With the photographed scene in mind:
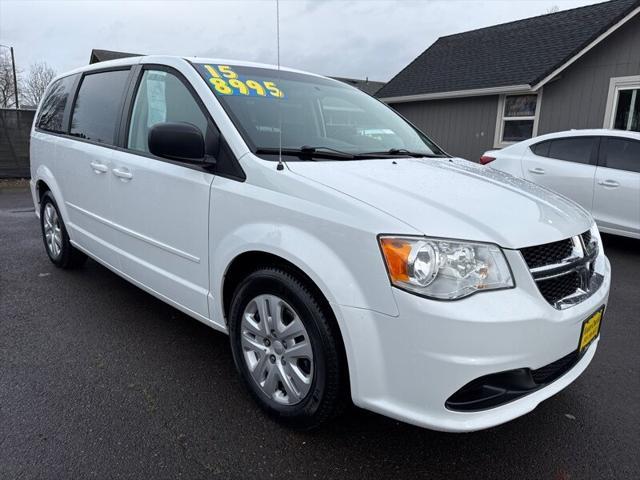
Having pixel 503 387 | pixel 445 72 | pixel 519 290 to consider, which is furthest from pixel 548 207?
pixel 445 72

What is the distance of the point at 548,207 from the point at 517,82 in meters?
11.6

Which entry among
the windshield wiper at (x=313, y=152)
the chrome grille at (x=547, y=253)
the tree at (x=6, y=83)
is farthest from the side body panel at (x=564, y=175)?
the tree at (x=6, y=83)

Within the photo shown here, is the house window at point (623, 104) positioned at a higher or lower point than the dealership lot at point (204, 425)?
higher

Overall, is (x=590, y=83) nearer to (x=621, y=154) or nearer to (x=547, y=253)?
(x=621, y=154)

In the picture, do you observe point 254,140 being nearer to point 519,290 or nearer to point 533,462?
point 519,290

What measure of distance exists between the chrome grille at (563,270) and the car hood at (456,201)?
4cm

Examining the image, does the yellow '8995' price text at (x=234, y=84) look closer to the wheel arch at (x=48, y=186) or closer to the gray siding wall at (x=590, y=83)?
the wheel arch at (x=48, y=186)

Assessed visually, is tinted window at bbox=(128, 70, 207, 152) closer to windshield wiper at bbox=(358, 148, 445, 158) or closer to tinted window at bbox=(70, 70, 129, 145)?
Answer: tinted window at bbox=(70, 70, 129, 145)

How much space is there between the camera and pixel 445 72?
15.6 meters

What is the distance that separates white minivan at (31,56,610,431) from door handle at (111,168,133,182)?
1 cm

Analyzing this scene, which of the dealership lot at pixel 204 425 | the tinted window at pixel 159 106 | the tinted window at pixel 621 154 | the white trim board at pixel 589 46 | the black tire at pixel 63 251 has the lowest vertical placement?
the dealership lot at pixel 204 425

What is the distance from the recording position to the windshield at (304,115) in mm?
2631

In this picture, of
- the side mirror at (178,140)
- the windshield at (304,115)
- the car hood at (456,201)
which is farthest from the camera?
the windshield at (304,115)

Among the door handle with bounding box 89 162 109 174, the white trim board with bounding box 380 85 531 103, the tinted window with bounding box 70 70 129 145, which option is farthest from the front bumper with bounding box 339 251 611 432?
the white trim board with bounding box 380 85 531 103
